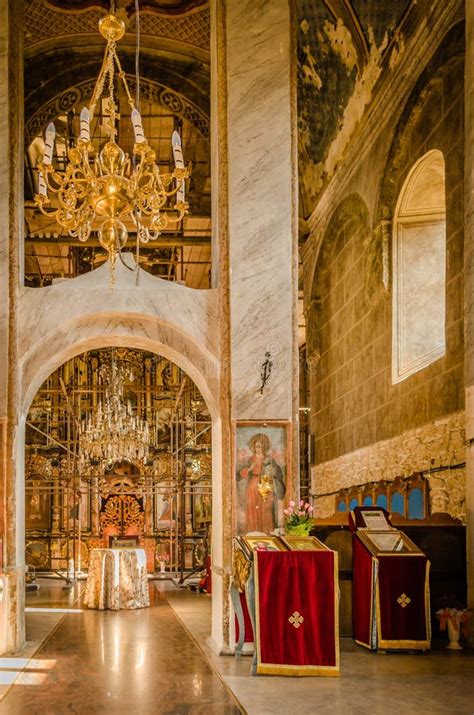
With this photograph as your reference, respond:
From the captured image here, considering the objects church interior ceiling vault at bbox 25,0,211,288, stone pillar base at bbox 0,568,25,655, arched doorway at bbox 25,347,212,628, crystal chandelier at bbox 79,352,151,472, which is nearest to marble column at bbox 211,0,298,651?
stone pillar base at bbox 0,568,25,655

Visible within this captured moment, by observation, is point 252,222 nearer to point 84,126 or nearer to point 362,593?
point 84,126

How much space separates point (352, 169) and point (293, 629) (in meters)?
9.78

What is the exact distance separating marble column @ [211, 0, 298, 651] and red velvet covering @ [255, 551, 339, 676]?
1548mm

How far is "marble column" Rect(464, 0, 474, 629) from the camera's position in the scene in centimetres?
977

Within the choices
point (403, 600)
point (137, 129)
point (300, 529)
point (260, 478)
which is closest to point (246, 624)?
point (300, 529)

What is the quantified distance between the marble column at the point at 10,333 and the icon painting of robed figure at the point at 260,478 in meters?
2.42

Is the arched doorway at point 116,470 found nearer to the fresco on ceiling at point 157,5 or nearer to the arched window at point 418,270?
the arched window at point 418,270

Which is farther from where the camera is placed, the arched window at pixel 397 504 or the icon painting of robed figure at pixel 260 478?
the arched window at pixel 397 504

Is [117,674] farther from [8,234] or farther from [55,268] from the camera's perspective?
[55,268]

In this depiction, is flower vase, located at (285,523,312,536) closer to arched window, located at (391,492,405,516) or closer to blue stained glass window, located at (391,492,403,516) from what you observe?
arched window, located at (391,492,405,516)

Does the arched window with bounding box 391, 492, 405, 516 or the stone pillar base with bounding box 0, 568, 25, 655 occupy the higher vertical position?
the arched window with bounding box 391, 492, 405, 516

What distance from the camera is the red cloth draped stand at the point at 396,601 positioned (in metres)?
9.13

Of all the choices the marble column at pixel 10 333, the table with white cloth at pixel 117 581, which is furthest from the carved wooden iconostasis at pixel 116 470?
the marble column at pixel 10 333

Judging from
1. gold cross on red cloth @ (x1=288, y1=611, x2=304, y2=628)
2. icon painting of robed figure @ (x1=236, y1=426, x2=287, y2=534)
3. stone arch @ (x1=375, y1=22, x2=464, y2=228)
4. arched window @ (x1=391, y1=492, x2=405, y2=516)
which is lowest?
gold cross on red cloth @ (x1=288, y1=611, x2=304, y2=628)
